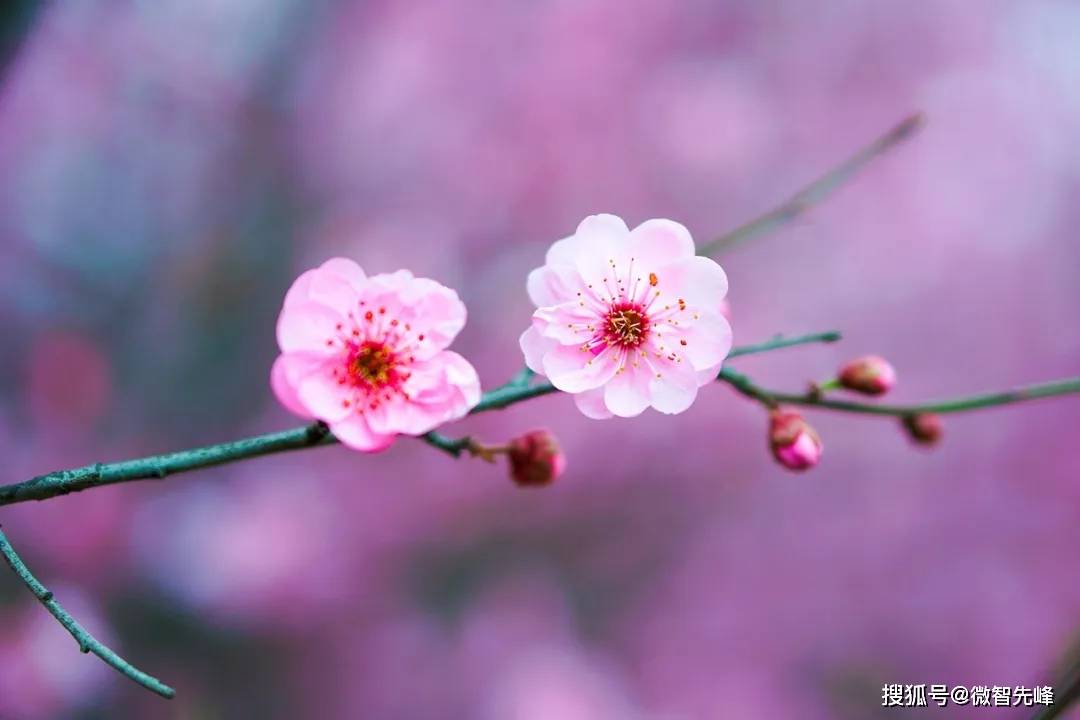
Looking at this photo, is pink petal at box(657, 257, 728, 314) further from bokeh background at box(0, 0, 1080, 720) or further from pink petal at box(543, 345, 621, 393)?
bokeh background at box(0, 0, 1080, 720)

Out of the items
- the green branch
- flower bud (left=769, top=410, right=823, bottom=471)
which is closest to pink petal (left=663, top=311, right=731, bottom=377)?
flower bud (left=769, top=410, right=823, bottom=471)

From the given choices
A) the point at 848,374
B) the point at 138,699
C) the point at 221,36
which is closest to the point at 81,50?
the point at 221,36

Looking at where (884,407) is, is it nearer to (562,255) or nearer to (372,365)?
(562,255)

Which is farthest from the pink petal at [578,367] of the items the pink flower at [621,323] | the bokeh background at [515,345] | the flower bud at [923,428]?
the bokeh background at [515,345]

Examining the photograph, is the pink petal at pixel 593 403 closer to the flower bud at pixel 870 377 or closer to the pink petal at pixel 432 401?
the pink petal at pixel 432 401

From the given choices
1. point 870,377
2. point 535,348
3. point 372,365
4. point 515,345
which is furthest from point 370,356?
point 515,345

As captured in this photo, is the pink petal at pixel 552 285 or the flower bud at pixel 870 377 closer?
the pink petal at pixel 552 285

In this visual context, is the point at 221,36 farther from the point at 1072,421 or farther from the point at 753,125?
the point at 1072,421
